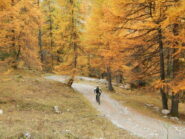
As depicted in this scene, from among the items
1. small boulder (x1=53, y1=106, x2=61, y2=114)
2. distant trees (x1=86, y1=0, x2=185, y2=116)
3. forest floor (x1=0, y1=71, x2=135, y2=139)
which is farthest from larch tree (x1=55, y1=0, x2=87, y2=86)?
small boulder (x1=53, y1=106, x2=61, y2=114)

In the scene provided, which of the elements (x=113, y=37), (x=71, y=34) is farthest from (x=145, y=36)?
(x=71, y=34)

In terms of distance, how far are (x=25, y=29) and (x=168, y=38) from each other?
14.3 m

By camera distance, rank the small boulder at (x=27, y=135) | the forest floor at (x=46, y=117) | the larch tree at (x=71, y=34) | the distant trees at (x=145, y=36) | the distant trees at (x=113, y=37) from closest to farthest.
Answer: the small boulder at (x=27, y=135) → the forest floor at (x=46, y=117) → the distant trees at (x=113, y=37) → the distant trees at (x=145, y=36) → the larch tree at (x=71, y=34)

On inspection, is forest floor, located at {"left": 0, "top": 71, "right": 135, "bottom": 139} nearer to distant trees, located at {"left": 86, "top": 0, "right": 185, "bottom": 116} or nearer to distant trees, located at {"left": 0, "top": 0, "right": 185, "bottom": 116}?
distant trees, located at {"left": 0, "top": 0, "right": 185, "bottom": 116}

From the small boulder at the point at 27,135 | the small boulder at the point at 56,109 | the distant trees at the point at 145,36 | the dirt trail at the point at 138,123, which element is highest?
the distant trees at the point at 145,36

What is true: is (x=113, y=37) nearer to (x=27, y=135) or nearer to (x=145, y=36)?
(x=145, y=36)

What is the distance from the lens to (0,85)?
16719 millimetres

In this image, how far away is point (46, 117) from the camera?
11.0 meters

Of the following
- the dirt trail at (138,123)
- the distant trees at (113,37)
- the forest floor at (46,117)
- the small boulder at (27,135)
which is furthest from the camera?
the distant trees at (113,37)

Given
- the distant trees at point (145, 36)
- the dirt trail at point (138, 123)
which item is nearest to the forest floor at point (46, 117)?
the dirt trail at point (138, 123)

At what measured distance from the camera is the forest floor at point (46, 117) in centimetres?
809

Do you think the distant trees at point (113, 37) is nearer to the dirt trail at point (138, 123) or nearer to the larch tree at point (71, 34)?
the larch tree at point (71, 34)

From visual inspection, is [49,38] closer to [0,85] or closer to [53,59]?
[53,59]

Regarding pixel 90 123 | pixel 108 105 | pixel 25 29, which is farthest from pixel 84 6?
pixel 90 123
